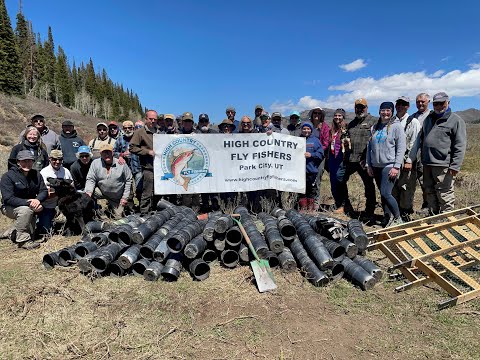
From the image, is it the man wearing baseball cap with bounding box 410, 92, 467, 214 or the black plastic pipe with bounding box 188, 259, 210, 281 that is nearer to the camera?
the black plastic pipe with bounding box 188, 259, 210, 281

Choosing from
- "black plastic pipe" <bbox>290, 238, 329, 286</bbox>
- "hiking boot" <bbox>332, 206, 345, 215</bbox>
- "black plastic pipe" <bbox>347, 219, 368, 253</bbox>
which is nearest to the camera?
"black plastic pipe" <bbox>290, 238, 329, 286</bbox>

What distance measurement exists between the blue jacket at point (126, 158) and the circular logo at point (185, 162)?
1172 mm

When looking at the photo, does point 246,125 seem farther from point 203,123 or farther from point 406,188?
point 406,188

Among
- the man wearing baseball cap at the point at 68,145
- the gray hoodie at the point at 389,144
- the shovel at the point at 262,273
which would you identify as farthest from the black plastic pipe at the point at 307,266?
the man wearing baseball cap at the point at 68,145

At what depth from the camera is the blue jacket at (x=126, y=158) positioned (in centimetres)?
848

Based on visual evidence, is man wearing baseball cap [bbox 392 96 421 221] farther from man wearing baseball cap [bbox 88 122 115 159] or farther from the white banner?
man wearing baseball cap [bbox 88 122 115 159]

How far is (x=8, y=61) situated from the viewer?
53719mm

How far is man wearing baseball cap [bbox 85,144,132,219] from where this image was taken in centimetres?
745

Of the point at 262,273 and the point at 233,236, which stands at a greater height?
the point at 233,236

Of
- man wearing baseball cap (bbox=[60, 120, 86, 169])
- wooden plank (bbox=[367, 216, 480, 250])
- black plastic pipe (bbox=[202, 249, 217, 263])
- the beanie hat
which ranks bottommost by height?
black plastic pipe (bbox=[202, 249, 217, 263])

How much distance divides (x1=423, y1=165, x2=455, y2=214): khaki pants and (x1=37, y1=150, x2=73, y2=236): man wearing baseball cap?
770 centimetres

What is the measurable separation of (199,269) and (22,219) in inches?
148

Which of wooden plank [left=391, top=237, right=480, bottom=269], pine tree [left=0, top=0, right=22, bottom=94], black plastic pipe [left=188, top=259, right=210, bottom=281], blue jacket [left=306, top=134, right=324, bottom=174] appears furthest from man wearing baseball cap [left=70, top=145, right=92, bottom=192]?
pine tree [left=0, top=0, right=22, bottom=94]

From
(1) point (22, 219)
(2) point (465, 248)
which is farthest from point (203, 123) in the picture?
(2) point (465, 248)
